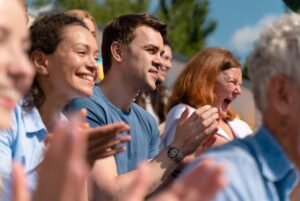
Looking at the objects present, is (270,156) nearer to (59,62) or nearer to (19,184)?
(19,184)

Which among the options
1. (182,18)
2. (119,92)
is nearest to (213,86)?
(119,92)

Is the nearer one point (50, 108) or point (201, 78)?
point (50, 108)

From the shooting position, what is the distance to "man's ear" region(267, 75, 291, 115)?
1.59m

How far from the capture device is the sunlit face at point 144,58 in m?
3.19

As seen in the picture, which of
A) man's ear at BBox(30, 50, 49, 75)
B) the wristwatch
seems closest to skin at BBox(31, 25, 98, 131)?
man's ear at BBox(30, 50, 49, 75)

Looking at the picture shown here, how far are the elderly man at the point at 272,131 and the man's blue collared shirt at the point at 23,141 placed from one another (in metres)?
0.63

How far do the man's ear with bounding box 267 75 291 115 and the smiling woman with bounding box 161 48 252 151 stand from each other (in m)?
1.74

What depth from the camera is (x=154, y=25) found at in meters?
3.40

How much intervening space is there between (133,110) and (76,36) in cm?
57

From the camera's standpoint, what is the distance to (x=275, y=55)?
158 centimetres

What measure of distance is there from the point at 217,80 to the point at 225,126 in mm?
259

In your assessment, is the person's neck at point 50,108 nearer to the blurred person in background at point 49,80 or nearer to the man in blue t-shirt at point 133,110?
the blurred person in background at point 49,80

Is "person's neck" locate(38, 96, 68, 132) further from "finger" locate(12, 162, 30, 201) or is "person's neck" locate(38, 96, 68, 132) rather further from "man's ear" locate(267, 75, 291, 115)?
"finger" locate(12, 162, 30, 201)

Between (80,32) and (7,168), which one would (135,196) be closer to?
(7,168)
